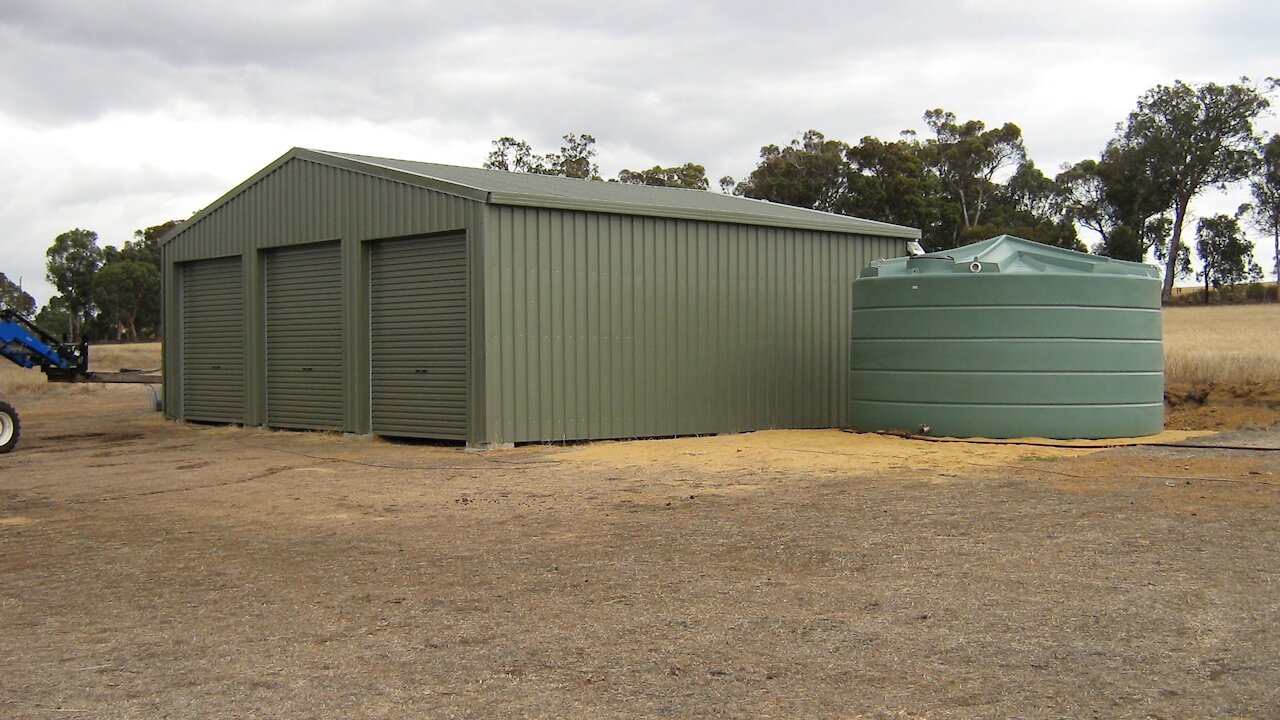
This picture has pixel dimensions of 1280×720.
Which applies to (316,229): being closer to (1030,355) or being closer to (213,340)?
(213,340)

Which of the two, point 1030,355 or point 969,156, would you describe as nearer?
point 1030,355

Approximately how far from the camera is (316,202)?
17875mm

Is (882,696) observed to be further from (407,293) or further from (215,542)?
(407,293)

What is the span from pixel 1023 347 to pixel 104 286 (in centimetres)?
6385

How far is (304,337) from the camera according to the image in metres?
18.3

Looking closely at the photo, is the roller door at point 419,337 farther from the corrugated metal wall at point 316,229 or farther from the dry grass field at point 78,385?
the dry grass field at point 78,385

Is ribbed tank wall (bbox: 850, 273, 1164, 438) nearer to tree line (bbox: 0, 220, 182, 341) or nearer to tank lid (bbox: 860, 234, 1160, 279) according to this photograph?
tank lid (bbox: 860, 234, 1160, 279)

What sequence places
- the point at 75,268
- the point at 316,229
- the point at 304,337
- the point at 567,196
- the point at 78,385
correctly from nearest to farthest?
the point at 567,196, the point at 316,229, the point at 304,337, the point at 78,385, the point at 75,268

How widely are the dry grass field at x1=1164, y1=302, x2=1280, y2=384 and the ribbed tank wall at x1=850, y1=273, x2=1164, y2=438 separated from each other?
7.06 meters

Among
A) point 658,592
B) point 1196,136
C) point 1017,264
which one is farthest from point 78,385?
point 1196,136

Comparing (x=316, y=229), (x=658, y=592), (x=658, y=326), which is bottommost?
(x=658, y=592)

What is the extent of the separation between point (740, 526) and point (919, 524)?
1326mm

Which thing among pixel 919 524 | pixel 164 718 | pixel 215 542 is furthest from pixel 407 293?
pixel 164 718

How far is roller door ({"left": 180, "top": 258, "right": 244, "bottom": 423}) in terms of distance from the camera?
1986 centimetres
